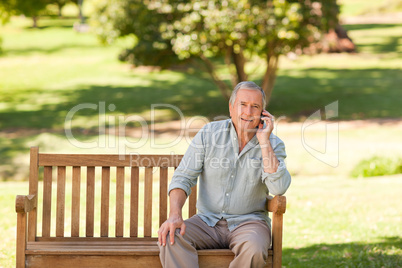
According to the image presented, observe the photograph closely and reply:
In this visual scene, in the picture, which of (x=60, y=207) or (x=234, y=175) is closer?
(x=234, y=175)

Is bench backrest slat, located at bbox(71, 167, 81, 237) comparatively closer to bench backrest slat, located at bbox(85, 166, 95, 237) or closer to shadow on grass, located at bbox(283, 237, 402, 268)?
bench backrest slat, located at bbox(85, 166, 95, 237)

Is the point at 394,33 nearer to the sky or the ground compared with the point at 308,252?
nearer to the sky

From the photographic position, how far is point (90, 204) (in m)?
4.55

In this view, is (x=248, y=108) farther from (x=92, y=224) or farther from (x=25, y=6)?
(x=25, y=6)

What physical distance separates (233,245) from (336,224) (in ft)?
10.9

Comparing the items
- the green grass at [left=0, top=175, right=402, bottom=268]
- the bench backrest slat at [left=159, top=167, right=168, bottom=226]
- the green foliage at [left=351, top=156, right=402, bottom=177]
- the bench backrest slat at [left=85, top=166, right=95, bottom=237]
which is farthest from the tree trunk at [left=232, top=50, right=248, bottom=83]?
the bench backrest slat at [left=85, top=166, right=95, bottom=237]

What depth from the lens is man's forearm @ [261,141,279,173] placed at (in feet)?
13.1

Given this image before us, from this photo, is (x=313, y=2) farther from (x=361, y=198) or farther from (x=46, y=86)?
(x=46, y=86)

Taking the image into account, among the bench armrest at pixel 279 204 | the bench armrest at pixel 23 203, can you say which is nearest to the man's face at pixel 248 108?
the bench armrest at pixel 279 204

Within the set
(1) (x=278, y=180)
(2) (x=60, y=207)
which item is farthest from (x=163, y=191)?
(1) (x=278, y=180)

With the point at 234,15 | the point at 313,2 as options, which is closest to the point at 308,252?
the point at 234,15

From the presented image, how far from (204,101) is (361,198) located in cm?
1481

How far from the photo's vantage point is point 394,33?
129 feet

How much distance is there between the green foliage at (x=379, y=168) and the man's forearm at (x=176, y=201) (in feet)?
24.5
